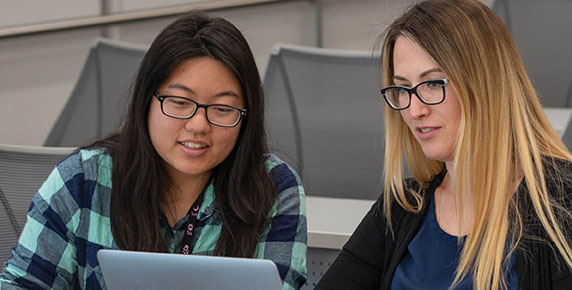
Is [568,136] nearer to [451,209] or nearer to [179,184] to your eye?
[451,209]

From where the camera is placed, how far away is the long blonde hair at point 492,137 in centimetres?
161

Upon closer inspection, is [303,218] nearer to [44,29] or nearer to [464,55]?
[464,55]

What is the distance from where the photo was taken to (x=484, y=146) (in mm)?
1627

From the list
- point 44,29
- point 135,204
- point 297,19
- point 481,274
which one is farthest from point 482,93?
point 297,19

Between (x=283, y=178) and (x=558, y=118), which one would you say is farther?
(x=558, y=118)

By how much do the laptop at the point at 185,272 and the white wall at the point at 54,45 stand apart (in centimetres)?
265

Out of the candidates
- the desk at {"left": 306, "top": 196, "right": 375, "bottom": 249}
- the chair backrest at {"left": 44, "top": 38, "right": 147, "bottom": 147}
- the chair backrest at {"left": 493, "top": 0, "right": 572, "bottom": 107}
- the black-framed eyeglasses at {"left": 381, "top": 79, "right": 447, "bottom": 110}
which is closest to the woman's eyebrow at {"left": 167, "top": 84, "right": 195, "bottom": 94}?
the black-framed eyeglasses at {"left": 381, "top": 79, "right": 447, "bottom": 110}

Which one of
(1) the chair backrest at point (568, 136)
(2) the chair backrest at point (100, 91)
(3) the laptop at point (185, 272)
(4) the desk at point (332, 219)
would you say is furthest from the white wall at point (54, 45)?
(3) the laptop at point (185, 272)

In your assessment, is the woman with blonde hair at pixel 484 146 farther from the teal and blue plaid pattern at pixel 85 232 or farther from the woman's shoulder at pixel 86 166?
the woman's shoulder at pixel 86 166

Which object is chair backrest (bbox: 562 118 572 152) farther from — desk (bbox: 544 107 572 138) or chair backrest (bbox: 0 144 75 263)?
chair backrest (bbox: 0 144 75 263)

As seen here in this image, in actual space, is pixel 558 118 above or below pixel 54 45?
below

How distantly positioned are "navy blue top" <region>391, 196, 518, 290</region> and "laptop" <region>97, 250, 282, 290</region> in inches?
17.3

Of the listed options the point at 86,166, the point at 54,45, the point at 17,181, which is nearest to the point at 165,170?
the point at 86,166

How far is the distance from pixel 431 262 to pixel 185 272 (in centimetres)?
55
